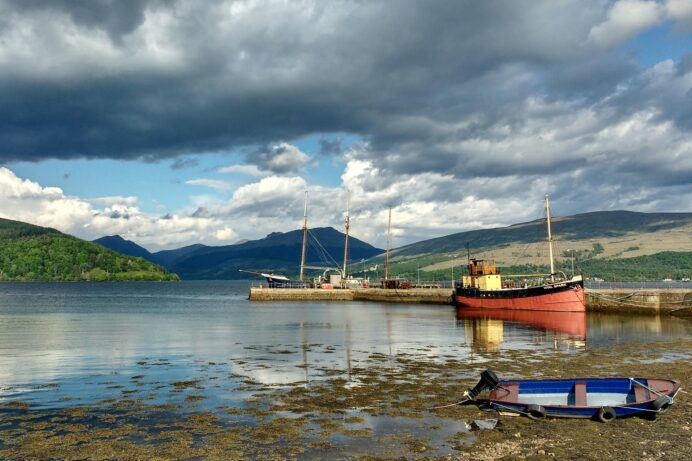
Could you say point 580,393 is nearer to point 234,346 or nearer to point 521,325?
point 234,346

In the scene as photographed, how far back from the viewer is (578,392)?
85.6 feet

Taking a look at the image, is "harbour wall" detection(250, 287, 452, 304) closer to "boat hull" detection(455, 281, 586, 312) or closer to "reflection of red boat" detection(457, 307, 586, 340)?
"reflection of red boat" detection(457, 307, 586, 340)

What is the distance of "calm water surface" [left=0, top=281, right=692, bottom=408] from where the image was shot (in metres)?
33.7

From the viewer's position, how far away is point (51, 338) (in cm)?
6194

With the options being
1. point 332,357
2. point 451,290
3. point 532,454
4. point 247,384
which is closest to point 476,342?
point 332,357

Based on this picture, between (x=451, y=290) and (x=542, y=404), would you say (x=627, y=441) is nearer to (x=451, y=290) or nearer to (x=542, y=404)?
(x=542, y=404)

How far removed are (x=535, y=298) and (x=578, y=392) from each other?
250 feet

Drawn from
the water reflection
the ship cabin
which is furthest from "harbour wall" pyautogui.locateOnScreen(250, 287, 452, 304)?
the water reflection

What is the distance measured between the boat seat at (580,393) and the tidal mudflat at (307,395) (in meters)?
2.15

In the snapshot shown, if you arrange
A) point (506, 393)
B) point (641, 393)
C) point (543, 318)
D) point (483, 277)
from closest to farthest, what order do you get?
point (641, 393)
point (506, 393)
point (543, 318)
point (483, 277)

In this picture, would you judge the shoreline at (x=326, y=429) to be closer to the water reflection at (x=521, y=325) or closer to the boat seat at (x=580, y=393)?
the boat seat at (x=580, y=393)

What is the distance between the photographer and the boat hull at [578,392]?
83.6ft

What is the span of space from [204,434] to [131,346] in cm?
3566

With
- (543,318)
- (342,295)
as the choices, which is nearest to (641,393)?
(543,318)
